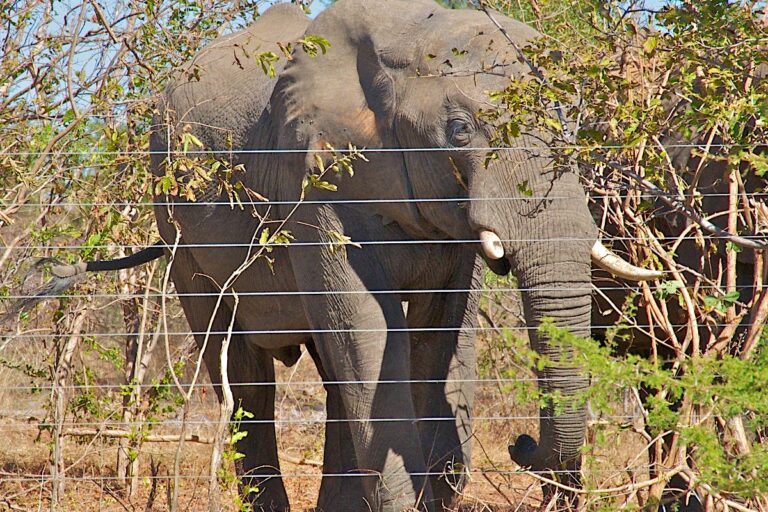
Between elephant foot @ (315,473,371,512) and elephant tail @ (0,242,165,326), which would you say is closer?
elephant tail @ (0,242,165,326)

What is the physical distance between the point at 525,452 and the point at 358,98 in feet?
4.69

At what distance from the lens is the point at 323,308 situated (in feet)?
16.4

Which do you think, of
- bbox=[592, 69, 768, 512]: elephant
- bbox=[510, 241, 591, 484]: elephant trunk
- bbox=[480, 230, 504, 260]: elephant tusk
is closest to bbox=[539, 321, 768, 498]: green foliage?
bbox=[510, 241, 591, 484]: elephant trunk

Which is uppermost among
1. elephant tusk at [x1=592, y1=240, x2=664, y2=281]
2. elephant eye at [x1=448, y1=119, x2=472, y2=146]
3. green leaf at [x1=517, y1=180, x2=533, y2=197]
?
elephant eye at [x1=448, y1=119, x2=472, y2=146]

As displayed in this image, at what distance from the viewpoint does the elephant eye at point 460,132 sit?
4.53 meters

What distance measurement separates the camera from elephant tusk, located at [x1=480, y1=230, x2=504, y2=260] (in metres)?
4.41

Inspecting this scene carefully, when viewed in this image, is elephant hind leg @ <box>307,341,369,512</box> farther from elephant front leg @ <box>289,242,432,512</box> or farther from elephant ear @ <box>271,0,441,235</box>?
elephant ear @ <box>271,0,441,235</box>

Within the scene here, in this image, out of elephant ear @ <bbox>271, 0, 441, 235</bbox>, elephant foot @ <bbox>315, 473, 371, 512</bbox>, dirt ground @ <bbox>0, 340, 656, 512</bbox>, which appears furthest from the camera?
dirt ground @ <bbox>0, 340, 656, 512</bbox>

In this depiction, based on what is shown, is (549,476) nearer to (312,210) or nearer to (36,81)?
(312,210)

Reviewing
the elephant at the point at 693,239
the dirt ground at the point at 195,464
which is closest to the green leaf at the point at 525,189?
the elephant at the point at 693,239

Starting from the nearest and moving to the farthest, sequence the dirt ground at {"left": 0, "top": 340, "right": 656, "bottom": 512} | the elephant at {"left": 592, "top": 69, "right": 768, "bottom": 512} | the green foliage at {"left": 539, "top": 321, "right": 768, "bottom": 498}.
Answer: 1. the green foliage at {"left": 539, "top": 321, "right": 768, "bottom": 498}
2. the elephant at {"left": 592, "top": 69, "right": 768, "bottom": 512}
3. the dirt ground at {"left": 0, "top": 340, "right": 656, "bottom": 512}

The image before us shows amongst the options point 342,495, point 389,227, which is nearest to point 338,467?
point 342,495

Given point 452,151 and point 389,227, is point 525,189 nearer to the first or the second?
point 452,151

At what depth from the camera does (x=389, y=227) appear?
500 cm
